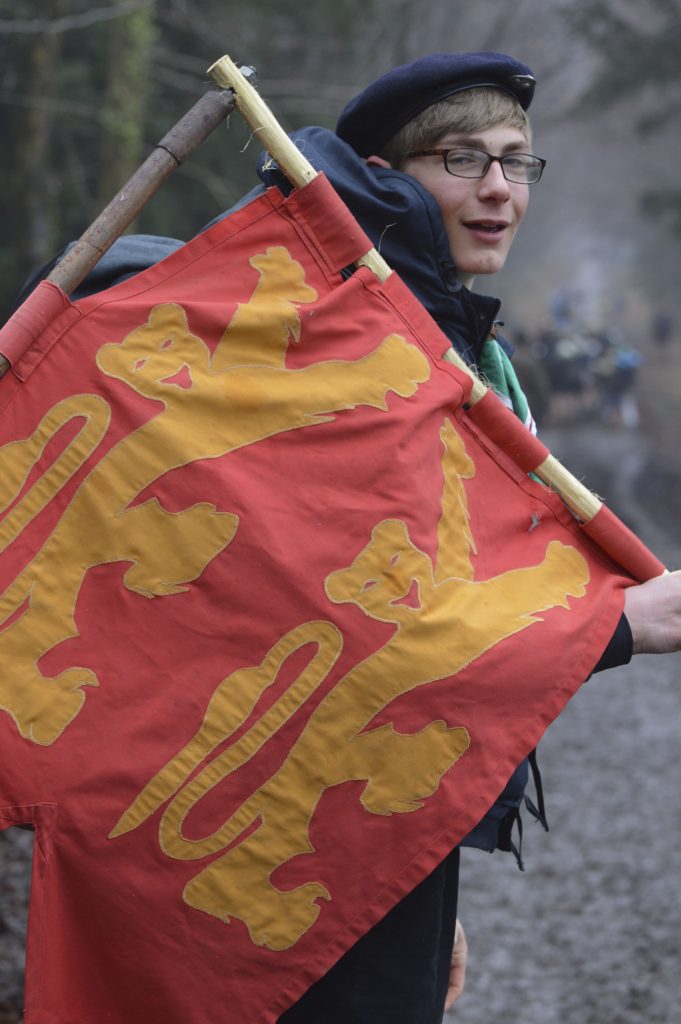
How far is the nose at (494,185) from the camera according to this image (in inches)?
88.1

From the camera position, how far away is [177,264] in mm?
2164

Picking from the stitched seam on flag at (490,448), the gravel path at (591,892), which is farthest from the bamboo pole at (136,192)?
the gravel path at (591,892)

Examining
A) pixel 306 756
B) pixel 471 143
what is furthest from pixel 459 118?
pixel 306 756

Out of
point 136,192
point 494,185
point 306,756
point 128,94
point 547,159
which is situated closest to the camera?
point 306,756

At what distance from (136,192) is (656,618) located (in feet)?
3.77

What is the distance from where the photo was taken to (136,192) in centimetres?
213

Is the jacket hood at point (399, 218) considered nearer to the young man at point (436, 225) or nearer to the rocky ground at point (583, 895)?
the young man at point (436, 225)

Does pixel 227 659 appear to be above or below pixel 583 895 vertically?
above

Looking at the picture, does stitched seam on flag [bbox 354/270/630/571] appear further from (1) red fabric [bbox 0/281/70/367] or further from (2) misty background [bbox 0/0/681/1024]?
(2) misty background [bbox 0/0/681/1024]

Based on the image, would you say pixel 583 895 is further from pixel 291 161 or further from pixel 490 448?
pixel 291 161

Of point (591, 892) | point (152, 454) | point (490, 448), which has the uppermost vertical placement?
point (152, 454)

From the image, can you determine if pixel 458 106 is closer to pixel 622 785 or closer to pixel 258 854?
pixel 258 854

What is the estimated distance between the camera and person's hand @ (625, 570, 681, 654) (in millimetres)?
2143

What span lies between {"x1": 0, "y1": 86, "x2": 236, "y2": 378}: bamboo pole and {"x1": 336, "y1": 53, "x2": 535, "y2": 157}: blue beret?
0.89 feet
